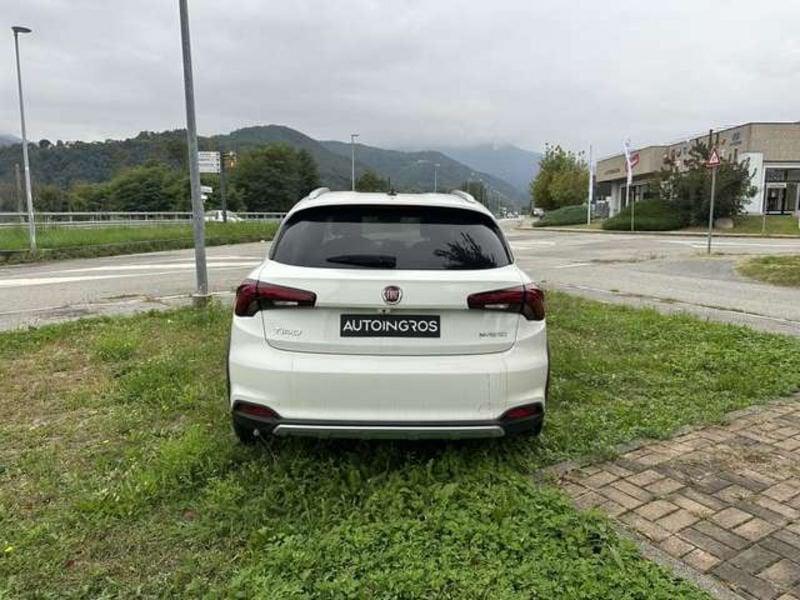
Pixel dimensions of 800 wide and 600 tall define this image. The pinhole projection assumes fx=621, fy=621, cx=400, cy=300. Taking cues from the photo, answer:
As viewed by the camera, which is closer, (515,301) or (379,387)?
(379,387)

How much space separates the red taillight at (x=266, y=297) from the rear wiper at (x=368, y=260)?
278 millimetres

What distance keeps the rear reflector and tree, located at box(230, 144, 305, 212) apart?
10104cm

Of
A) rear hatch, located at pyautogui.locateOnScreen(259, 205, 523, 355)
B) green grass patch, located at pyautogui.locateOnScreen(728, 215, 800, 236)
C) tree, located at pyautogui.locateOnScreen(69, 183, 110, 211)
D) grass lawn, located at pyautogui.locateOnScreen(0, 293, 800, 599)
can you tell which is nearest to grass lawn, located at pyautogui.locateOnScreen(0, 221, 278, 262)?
grass lawn, located at pyautogui.locateOnScreen(0, 293, 800, 599)

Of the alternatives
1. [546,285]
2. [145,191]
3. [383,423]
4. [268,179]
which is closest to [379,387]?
[383,423]

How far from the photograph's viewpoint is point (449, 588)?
2.48 m

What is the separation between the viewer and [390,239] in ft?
11.2

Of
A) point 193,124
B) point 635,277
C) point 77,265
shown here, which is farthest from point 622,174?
point 193,124

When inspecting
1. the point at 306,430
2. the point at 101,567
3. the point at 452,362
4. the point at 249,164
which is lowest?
the point at 101,567

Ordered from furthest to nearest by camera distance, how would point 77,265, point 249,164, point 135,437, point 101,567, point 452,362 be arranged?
point 249,164 → point 77,265 → point 135,437 → point 452,362 → point 101,567

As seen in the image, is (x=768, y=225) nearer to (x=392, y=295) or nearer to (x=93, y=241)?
(x=93, y=241)

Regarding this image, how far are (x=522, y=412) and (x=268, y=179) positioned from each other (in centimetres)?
10426

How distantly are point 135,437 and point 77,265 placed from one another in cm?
1502

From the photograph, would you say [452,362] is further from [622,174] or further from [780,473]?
[622,174]

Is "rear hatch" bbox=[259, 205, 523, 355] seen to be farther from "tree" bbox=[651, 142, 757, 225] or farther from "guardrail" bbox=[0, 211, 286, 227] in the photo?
"tree" bbox=[651, 142, 757, 225]
